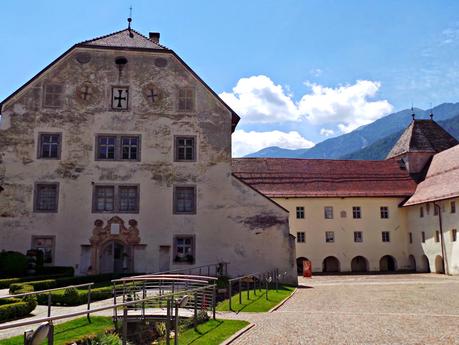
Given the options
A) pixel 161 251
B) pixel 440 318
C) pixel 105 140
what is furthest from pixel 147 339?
pixel 105 140

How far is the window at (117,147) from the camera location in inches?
1158

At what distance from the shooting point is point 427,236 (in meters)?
40.8

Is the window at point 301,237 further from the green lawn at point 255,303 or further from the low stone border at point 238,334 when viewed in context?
the low stone border at point 238,334

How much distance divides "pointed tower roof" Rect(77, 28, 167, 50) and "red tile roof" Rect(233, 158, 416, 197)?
17963 millimetres

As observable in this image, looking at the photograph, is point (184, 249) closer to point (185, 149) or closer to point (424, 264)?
point (185, 149)

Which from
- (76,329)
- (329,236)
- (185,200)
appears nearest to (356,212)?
(329,236)

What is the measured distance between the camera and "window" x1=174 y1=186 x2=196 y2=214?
29.4 meters

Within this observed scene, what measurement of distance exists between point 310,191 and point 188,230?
18653 millimetres

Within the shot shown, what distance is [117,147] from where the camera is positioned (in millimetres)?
29516

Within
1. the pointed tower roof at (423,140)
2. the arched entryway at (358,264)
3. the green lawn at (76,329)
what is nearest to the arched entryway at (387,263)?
the arched entryway at (358,264)

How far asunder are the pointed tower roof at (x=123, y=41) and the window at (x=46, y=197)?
29.8 ft

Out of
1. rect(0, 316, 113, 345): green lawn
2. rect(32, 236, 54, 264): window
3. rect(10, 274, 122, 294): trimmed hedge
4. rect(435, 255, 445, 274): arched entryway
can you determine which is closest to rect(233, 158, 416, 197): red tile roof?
rect(435, 255, 445, 274): arched entryway

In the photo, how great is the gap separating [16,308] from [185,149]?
1699 centimetres

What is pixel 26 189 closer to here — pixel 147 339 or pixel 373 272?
pixel 147 339
